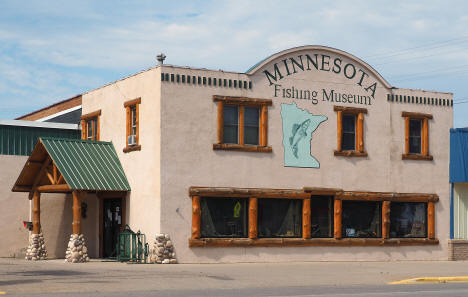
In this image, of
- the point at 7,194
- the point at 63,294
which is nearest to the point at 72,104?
the point at 7,194

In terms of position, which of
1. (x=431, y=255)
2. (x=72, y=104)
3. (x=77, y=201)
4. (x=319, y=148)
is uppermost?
(x=72, y=104)

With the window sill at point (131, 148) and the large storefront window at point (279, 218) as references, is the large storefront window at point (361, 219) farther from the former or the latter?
the window sill at point (131, 148)

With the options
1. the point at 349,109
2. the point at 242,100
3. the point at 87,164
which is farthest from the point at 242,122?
the point at 87,164

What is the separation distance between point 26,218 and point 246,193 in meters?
9.27

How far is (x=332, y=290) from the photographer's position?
723 inches

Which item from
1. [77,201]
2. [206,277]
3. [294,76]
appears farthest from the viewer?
[294,76]

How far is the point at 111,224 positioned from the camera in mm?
30234

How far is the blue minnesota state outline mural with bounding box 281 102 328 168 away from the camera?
29.2 metres

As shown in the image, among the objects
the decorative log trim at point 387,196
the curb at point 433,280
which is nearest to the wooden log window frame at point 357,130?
the decorative log trim at point 387,196

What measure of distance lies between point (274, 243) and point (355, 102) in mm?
6381

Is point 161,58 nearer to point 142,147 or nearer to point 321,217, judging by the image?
point 142,147

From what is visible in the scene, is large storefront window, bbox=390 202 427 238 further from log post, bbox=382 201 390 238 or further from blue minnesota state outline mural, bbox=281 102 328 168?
blue minnesota state outline mural, bbox=281 102 328 168

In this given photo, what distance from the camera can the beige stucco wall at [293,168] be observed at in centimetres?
2725

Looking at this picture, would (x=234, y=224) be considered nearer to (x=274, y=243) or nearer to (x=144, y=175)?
(x=274, y=243)
